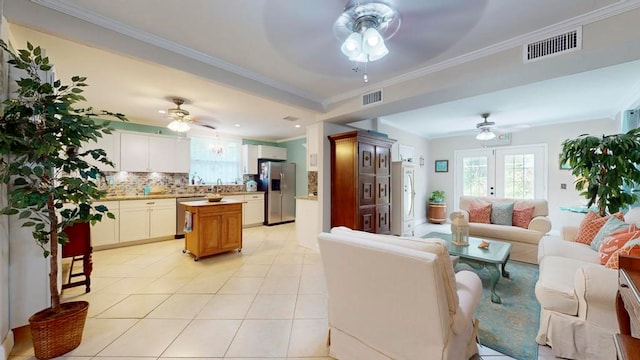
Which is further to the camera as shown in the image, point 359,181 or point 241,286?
point 359,181

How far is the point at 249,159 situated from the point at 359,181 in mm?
3895

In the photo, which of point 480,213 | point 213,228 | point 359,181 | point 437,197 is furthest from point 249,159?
point 480,213

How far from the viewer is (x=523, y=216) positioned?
4.14 meters

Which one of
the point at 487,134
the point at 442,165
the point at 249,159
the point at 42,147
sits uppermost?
the point at 487,134

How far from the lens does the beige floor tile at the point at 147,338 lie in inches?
69.4

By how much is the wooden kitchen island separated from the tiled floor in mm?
176

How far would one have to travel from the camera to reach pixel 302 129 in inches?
232

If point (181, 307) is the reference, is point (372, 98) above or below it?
above

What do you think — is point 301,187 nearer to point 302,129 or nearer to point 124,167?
point 302,129

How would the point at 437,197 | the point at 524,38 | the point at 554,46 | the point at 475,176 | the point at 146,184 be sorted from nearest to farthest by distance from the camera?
the point at 554,46
the point at 524,38
the point at 146,184
the point at 475,176
the point at 437,197

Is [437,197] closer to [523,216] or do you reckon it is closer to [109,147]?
[523,216]

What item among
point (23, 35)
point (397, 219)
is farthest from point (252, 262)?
point (23, 35)

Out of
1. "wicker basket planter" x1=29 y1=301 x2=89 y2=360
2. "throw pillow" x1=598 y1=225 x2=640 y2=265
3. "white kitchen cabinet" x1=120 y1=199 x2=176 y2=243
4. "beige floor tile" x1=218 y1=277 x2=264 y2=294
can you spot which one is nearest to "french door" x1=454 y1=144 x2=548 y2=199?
"throw pillow" x1=598 y1=225 x2=640 y2=265

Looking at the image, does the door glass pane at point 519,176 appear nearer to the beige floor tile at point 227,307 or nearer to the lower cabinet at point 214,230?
the lower cabinet at point 214,230
